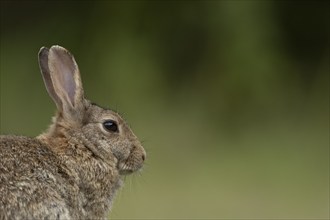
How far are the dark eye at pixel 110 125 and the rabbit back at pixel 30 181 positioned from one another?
0.36 meters

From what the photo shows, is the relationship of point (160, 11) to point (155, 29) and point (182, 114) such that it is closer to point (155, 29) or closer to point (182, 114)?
point (155, 29)

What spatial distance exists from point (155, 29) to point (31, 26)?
118 centimetres

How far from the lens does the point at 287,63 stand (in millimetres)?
10156

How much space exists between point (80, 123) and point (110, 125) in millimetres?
145

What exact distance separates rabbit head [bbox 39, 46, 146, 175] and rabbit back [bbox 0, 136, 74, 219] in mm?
231

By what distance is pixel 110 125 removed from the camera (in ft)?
17.4

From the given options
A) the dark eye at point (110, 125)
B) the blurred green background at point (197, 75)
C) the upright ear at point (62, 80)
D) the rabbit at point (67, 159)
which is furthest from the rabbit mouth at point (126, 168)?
the blurred green background at point (197, 75)

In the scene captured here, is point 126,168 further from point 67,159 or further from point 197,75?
point 197,75

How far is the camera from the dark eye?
17.3ft

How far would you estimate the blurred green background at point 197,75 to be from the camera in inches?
353

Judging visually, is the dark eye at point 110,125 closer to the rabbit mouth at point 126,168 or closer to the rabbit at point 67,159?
the rabbit at point 67,159

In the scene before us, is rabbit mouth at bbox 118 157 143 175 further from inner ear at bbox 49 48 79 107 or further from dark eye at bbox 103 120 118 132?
inner ear at bbox 49 48 79 107

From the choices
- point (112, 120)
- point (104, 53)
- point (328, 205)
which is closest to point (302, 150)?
point (328, 205)

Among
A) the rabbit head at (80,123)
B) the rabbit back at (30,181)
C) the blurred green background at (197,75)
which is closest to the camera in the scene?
the rabbit back at (30,181)
